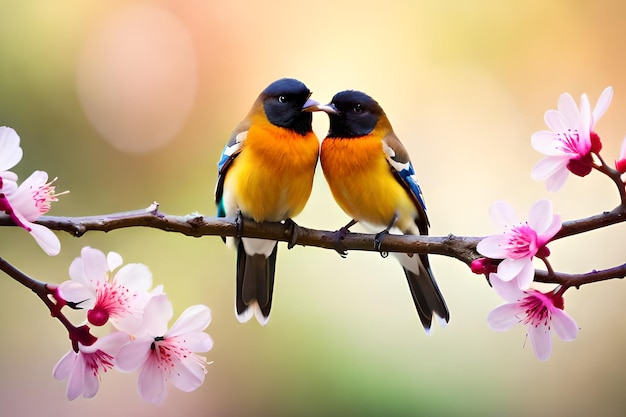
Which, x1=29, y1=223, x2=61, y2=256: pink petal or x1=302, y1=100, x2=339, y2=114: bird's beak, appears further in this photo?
x1=302, y1=100, x2=339, y2=114: bird's beak

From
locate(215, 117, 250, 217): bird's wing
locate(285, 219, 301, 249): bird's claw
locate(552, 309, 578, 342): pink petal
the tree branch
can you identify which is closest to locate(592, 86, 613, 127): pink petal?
the tree branch

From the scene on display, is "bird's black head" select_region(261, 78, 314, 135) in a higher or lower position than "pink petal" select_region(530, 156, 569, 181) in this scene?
higher

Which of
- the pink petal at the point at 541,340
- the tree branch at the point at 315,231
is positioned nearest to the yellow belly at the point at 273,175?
the tree branch at the point at 315,231

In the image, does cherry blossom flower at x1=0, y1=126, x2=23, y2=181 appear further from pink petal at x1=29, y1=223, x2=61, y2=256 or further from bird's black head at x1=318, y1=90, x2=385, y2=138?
bird's black head at x1=318, y1=90, x2=385, y2=138

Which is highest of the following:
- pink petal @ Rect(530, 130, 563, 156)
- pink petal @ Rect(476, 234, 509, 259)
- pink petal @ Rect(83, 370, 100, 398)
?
pink petal @ Rect(530, 130, 563, 156)

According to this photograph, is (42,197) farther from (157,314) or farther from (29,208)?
(157,314)

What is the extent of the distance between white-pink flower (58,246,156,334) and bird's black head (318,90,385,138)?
2.08 feet

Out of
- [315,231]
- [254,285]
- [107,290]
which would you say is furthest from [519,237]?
[254,285]

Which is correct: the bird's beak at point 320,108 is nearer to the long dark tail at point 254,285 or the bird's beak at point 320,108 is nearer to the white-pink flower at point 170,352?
the long dark tail at point 254,285

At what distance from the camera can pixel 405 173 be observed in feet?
4.55

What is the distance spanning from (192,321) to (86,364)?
122mm

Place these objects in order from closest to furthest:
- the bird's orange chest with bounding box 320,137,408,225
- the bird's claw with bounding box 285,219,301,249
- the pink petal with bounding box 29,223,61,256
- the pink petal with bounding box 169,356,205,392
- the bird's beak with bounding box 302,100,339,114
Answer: the pink petal with bounding box 29,223,61,256 → the pink petal with bounding box 169,356,205,392 → the bird's claw with bounding box 285,219,301,249 → the bird's beak with bounding box 302,100,339,114 → the bird's orange chest with bounding box 320,137,408,225

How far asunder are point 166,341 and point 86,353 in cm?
9

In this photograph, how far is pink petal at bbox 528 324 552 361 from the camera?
0.83m
